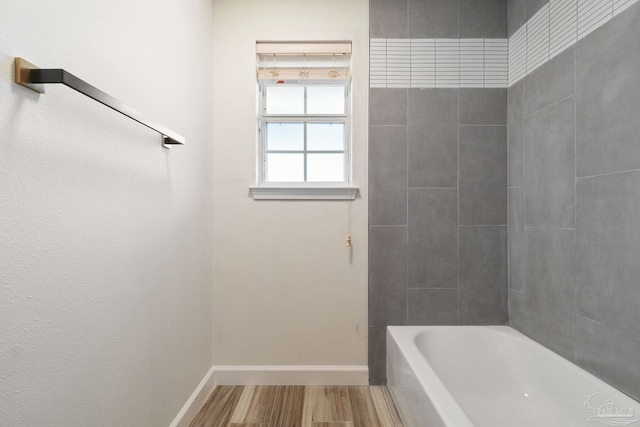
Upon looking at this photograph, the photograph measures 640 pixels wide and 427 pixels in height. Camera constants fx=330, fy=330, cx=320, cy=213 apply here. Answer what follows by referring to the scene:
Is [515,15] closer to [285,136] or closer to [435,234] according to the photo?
[435,234]

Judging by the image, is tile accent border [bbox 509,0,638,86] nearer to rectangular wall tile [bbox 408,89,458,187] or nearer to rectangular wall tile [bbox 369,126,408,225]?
rectangular wall tile [bbox 408,89,458,187]

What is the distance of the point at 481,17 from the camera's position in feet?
6.61

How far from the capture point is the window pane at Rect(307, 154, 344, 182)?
7.02 feet

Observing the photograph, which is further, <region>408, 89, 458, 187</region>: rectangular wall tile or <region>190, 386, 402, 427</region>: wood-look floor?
<region>408, 89, 458, 187</region>: rectangular wall tile

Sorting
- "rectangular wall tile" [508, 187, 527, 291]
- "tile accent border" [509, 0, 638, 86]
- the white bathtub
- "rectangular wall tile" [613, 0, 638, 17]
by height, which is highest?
"tile accent border" [509, 0, 638, 86]

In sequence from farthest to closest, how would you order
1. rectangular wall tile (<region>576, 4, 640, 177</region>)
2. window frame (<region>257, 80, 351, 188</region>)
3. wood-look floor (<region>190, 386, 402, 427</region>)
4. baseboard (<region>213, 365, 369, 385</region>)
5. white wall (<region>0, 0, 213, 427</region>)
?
window frame (<region>257, 80, 351, 188</region>) → baseboard (<region>213, 365, 369, 385</region>) → wood-look floor (<region>190, 386, 402, 427</region>) → rectangular wall tile (<region>576, 4, 640, 177</region>) → white wall (<region>0, 0, 213, 427</region>)

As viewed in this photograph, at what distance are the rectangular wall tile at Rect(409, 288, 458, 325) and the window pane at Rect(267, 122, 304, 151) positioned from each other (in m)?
1.18

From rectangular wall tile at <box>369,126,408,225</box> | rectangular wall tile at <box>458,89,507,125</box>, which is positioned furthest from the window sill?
rectangular wall tile at <box>458,89,507,125</box>

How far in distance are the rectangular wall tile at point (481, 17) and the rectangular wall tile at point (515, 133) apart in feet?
1.33

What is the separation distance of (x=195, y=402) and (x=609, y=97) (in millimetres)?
2302

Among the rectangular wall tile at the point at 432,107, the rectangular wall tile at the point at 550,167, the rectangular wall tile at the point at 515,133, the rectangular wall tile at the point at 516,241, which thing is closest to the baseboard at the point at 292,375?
the rectangular wall tile at the point at 516,241

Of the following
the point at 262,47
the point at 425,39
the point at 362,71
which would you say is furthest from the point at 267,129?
the point at 425,39

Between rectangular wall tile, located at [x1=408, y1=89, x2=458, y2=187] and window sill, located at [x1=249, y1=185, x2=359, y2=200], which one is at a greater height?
rectangular wall tile, located at [x1=408, y1=89, x2=458, y2=187]

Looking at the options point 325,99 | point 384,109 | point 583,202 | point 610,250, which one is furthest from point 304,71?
point 610,250
